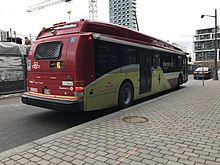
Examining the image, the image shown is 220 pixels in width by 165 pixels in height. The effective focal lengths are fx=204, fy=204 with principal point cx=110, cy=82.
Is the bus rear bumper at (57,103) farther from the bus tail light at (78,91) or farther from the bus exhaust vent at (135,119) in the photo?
the bus exhaust vent at (135,119)

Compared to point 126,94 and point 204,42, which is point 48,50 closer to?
point 126,94

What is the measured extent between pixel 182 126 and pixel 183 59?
10466 mm

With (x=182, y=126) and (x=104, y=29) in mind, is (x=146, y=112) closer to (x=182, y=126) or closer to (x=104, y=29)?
(x=182, y=126)

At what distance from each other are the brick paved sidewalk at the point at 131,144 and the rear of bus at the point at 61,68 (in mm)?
1116

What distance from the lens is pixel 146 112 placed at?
21.6 feet

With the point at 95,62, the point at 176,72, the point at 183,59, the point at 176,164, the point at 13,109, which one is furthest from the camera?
the point at 183,59

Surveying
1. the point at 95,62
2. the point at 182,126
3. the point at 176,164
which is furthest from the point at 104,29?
the point at 176,164

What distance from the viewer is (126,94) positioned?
25.5ft

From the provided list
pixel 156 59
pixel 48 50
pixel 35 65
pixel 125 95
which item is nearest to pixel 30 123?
pixel 35 65

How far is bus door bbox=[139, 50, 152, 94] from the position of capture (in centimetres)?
877

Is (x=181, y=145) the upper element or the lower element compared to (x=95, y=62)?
lower

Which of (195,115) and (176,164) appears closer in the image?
(176,164)

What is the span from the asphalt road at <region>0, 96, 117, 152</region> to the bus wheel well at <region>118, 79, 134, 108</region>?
0.64 m

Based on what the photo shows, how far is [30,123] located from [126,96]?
3542mm
